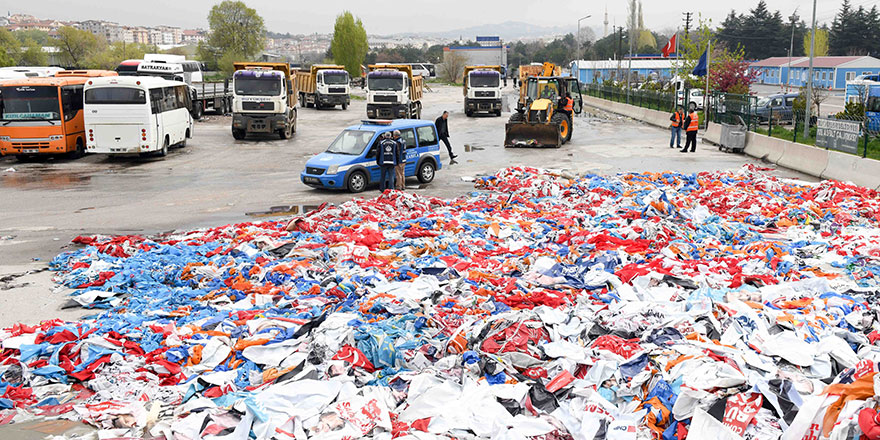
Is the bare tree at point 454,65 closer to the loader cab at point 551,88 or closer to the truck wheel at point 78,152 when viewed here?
the loader cab at point 551,88

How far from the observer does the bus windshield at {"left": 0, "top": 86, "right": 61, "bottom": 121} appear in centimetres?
2491

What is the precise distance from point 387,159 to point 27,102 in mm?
14300

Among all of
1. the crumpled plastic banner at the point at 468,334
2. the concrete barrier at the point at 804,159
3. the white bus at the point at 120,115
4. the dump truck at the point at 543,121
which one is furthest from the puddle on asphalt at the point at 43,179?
the concrete barrier at the point at 804,159

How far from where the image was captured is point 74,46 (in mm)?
93125

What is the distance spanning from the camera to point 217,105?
1773 inches

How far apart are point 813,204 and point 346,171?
10234 millimetres

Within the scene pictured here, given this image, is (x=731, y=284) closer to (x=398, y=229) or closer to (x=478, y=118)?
(x=398, y=229)

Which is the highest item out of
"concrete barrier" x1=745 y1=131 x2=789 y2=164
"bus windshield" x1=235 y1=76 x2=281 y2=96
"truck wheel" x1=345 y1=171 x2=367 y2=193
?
"bus windshield" x1=235 y1=76 x2=281 y2=96

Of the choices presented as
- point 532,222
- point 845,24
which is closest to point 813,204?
point 532,222

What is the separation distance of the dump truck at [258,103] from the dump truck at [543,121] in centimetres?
999

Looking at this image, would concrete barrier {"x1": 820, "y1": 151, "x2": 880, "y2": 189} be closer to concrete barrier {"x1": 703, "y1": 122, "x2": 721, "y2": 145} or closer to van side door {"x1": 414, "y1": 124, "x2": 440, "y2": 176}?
concrete barrier {"x1": 703, "y1": 122, "x2": 721, "y2": 145}

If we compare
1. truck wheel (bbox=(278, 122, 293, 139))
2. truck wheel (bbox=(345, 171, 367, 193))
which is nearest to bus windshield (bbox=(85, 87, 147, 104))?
truck wheel (bbox=(278, 122, 293, 139))

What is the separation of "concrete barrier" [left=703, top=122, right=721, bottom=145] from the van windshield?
15662 mm

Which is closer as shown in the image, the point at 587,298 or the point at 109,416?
the point at 109,416
